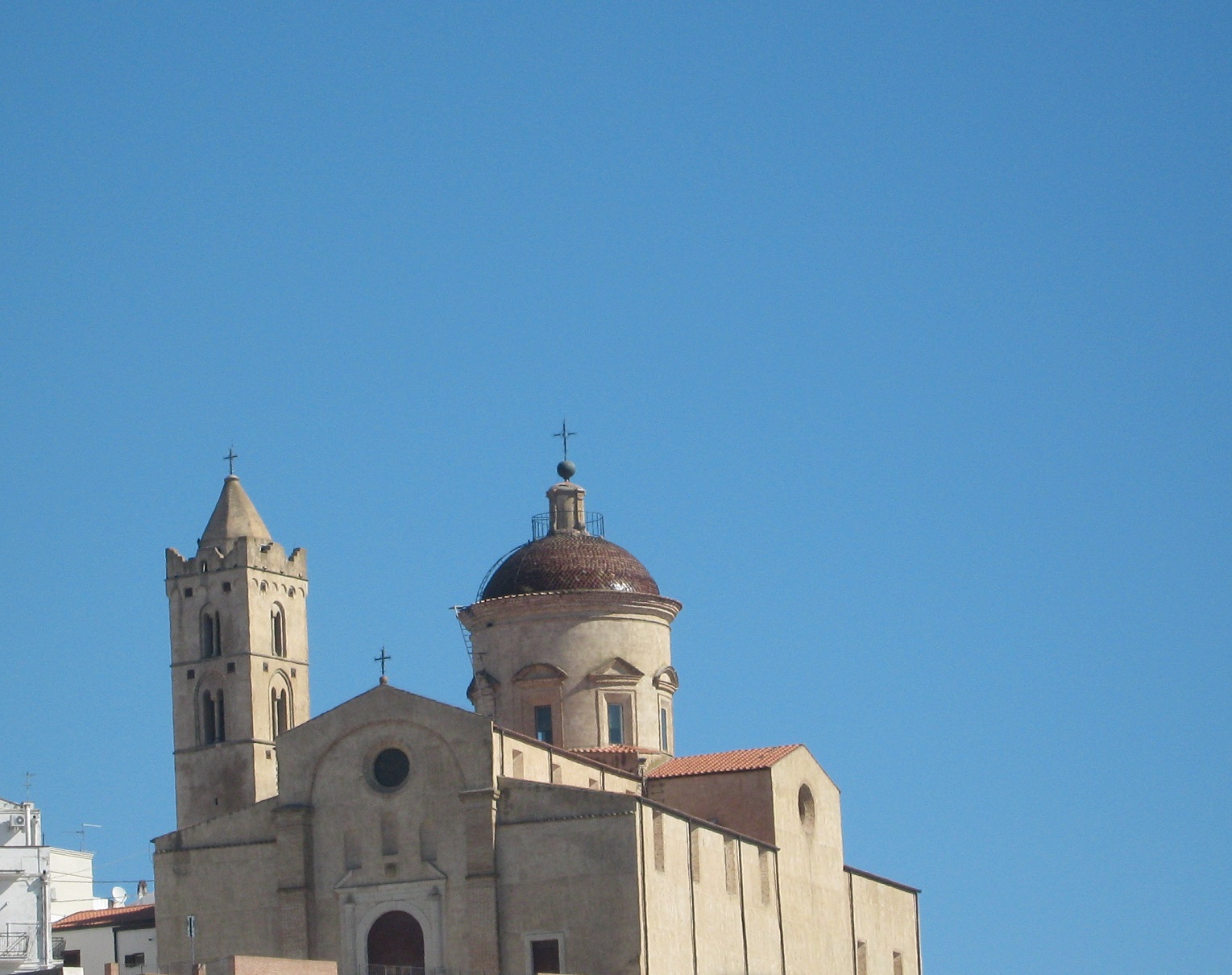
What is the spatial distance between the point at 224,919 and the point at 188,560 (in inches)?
623

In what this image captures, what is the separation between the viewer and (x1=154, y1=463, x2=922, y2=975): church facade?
5122 cm

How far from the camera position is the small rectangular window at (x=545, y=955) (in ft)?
167

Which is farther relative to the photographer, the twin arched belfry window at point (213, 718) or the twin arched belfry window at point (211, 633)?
the twin arched belfry window at point (211, 633)

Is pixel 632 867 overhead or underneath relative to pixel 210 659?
underneath

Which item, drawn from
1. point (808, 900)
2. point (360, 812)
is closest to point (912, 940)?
point (808, 900)

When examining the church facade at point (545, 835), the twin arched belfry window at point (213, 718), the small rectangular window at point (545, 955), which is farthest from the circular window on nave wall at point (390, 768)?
the twin arched belfry window at point (213, 718)

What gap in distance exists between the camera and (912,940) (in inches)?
2530

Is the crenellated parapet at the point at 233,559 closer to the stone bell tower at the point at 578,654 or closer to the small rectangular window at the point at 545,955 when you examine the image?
the stone bell tower at the point at 578,654

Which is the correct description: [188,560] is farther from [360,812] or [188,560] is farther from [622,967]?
[622,967]

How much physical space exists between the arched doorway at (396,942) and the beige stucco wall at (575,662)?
24.5 feet

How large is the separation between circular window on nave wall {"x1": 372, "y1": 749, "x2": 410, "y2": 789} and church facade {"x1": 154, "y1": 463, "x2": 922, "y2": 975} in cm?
5

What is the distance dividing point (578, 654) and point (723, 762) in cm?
402

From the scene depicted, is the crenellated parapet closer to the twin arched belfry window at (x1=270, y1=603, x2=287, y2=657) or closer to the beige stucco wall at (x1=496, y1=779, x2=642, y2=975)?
the twin arched belfry window at (x1=270, y1=603, x2=287, y2=657)

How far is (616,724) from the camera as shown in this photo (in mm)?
59500
